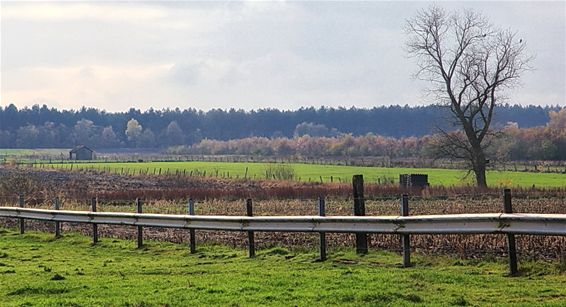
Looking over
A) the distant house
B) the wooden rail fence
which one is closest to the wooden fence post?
the wooden rail fence

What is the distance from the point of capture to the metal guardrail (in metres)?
13.2

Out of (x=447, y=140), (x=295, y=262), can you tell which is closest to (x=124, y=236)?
(x=295, y=262)

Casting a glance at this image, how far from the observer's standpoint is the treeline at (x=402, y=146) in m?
106

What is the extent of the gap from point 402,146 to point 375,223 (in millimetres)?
132116

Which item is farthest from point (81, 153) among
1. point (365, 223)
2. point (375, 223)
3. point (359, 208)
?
point (375, 223)

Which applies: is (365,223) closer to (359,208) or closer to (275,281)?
(359,208)

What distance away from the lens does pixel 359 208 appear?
712 inches

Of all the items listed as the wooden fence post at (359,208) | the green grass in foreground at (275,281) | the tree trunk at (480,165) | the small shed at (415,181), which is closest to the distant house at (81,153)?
the small shed at (415,181)

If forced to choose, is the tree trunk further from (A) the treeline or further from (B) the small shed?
(B) the small shed

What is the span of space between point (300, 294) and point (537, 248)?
6597mm

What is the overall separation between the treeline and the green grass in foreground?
43636 mm

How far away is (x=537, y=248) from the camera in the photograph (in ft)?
55.8

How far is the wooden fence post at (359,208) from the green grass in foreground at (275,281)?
0.31 m

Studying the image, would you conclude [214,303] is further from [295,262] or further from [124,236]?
[124,236]
